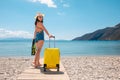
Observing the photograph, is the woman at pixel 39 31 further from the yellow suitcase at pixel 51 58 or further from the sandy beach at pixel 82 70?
the sandy beach at pixel 82 70

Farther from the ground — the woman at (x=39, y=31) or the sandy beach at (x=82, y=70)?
the woman at (x=39, y=31)

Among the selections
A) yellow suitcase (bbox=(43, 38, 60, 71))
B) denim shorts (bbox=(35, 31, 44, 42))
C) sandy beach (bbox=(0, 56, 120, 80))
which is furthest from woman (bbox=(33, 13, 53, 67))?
sandy beach (bbox=(0, 56, 120, 80))

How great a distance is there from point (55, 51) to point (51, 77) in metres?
1.33

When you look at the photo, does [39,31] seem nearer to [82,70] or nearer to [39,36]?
[39,36]

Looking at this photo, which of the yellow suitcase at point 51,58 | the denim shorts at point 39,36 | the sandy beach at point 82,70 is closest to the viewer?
the yellow suitcase at point 51,58

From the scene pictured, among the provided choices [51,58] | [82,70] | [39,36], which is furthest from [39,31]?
[82,70]

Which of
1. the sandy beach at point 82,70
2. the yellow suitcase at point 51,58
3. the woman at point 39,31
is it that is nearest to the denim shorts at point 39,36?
the woman at point 39,31

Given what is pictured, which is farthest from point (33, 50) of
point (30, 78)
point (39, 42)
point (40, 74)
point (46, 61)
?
point (30, 78)

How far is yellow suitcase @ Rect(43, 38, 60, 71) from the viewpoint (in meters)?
9.64

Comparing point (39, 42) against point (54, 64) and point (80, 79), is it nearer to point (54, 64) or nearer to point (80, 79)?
point (54, 64)

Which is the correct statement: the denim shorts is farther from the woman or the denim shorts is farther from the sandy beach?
the sandy beach

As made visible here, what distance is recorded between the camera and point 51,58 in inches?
383

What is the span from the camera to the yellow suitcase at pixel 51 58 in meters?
9.64

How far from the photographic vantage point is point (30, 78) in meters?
8.32
